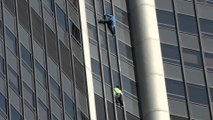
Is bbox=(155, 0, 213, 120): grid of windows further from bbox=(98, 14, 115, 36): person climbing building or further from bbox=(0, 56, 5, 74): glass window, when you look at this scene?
bbox=(0, 56, 5, 74): glass window

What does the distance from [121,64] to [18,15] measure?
20.1ft

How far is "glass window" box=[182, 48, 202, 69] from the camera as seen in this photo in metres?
55.7

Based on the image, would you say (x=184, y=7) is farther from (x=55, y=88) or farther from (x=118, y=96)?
(x=55, y=88)

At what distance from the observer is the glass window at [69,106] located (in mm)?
52422

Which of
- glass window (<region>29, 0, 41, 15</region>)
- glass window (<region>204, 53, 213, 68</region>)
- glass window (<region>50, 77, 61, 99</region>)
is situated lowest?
glass window (<region>50, 77, 61, 99</region>)

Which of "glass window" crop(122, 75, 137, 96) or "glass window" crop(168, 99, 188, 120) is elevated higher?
"glass window" crop(122, 75, 137, 96)

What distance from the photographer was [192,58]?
5606cm

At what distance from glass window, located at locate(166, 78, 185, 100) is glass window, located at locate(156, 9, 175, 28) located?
3423 millimetres

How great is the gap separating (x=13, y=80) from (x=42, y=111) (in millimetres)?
2425

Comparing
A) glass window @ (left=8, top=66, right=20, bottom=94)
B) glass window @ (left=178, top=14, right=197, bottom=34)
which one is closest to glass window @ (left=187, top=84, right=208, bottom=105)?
glass window @ (left=178, top=14, right=197, bottom=34)

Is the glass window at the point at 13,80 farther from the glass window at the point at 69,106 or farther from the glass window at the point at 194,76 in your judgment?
the glass window at the point at 194,76

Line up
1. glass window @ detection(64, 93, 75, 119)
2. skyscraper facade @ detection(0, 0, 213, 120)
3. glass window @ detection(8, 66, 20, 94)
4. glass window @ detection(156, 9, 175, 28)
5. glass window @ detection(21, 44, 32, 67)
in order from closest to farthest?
glass window @ detection(64, 93, 75, 119) < skyscraper facade @ detection(0, 0, 213, 120) < glass window @ detection(8, 66, 20, 94) < glass window @ detection(21, 44, 32, 67) < glass window @ detection(156, 9, 175, 28)

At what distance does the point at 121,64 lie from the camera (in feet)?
179

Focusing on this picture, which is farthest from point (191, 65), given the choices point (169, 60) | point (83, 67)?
point (83, 67)
